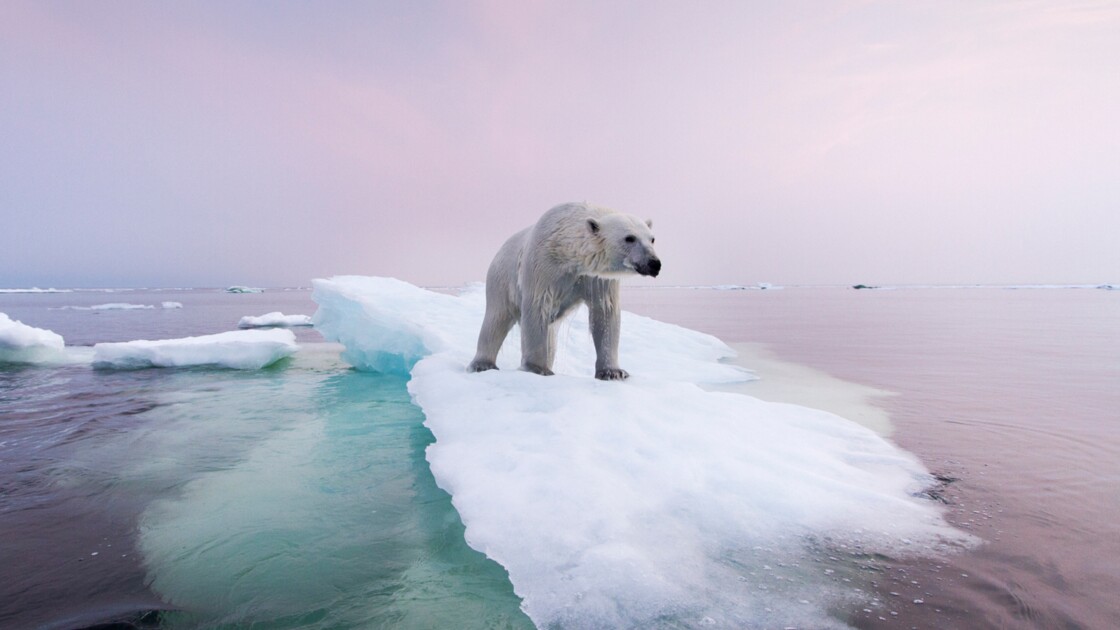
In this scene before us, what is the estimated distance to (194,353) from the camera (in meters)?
8.24

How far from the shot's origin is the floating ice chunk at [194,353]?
8.04m

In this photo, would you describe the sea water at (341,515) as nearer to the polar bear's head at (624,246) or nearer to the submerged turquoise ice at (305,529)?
the submerged turquoise ice at (305,529)

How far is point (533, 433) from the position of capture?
2762 millimetres

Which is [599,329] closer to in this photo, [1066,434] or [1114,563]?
[1114,563]

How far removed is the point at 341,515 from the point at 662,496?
1600mm

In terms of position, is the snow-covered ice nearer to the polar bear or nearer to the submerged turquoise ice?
the submerged turquoise ice

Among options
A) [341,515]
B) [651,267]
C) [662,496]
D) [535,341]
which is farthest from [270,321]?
[662,496]

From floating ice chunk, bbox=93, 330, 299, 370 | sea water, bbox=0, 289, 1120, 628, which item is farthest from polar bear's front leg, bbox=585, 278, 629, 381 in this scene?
floating ice chunk, bbox=93, 330, 299, 370

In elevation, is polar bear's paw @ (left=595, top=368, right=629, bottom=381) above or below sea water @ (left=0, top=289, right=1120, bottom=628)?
above

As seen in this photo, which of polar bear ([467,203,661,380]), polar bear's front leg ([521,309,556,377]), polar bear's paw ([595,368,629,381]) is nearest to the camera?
polar bear ([467,203,661,380])

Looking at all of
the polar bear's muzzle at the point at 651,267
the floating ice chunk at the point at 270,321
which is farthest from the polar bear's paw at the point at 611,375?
the floating ice chunk at the point at 270,321

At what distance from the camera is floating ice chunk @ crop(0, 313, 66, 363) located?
846 cm

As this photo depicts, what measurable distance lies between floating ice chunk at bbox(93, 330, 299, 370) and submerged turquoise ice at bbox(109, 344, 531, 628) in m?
3.48

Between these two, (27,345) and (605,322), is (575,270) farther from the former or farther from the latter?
(27,345)
